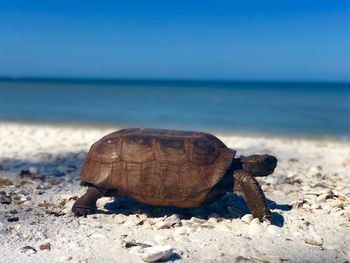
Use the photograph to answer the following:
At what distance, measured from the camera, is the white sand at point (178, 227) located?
4.83 m

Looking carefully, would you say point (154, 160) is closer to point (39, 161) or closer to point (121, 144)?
point (121, 144)

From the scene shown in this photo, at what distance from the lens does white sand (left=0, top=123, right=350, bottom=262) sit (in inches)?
190

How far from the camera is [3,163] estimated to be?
9.76 meters

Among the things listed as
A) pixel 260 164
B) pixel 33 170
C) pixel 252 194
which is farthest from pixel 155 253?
pixel 33 170

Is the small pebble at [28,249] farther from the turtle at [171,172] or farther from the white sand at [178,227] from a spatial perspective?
the turtle at [171,172]

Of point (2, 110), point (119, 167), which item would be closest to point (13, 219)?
point (119, 167)

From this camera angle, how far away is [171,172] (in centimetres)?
581

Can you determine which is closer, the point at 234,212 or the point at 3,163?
the point at 234,212

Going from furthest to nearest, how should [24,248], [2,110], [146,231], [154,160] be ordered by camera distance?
[2,110] → [154,160] → [146,231] → [24,248]

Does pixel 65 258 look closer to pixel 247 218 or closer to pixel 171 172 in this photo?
pixel 171 172

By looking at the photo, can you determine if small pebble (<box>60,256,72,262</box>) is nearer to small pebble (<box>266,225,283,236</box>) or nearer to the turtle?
the turtle

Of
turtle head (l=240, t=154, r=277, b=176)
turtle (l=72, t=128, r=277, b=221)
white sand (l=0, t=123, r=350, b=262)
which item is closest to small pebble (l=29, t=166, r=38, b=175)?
white sand (l=0, t=123, r=350, b=262)

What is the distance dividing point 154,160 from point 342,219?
2590 millimetres

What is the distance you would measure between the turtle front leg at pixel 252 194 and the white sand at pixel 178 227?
0.20 metres
